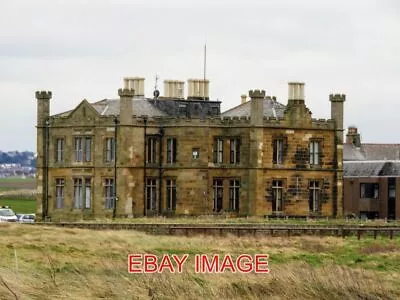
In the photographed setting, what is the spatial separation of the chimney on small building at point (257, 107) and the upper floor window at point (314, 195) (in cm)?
443

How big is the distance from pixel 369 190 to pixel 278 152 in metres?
15.4

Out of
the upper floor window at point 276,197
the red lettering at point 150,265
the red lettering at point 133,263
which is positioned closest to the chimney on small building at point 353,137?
the upper floor window at point 276,197

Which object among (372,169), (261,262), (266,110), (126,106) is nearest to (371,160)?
(372,169)

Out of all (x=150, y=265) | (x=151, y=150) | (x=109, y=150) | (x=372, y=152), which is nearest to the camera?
(x=150, y=265)

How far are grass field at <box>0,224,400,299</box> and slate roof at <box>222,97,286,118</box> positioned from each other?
45.9 feet

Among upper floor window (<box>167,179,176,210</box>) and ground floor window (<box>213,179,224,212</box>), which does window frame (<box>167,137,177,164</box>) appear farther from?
ground floor window (<box>213,179,224,212</box>)

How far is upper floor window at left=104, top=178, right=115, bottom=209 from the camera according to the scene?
70375 millimetres

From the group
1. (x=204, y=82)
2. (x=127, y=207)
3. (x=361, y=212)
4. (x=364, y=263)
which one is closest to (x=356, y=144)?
(x=361, y=212)

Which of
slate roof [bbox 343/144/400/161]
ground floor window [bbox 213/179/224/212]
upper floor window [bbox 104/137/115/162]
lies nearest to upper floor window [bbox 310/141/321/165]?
ground floor window [bbox 213/179/224/212]

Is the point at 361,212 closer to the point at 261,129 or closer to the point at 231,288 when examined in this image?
the point at 261,129

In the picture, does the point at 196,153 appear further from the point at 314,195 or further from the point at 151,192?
the point at 314,195

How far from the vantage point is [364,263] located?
49.1 meters

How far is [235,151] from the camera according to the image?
232 ft

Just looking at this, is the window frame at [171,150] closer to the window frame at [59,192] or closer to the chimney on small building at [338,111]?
the window frame at [59,192]
